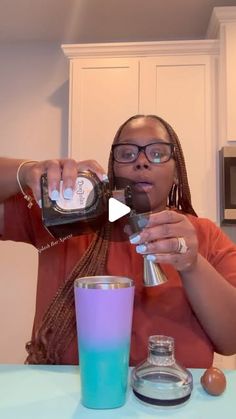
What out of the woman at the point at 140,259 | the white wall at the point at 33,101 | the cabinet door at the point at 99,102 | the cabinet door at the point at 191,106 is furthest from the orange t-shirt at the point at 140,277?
the white wall at the point at 33,101

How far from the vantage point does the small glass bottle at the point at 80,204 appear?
55cm

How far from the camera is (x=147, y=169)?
0.85m

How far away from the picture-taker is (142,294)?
77 centimetres

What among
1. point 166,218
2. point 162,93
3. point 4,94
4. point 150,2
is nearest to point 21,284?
point 4,94

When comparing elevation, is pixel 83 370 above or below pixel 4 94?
below

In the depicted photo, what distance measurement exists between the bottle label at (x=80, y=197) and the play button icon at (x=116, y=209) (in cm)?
3

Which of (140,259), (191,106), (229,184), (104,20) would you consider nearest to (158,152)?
(140,259)

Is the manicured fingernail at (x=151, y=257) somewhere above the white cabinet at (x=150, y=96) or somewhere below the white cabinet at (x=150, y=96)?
below

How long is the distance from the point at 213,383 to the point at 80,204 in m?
0.30

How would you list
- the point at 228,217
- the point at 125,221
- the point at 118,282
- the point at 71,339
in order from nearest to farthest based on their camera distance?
the point at 118,282 → the point at 125,221 → the point at 71,339 → the point at 228,217

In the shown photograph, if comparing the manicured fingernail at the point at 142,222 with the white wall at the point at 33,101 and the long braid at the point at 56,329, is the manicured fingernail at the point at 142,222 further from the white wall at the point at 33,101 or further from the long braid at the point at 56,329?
the white wall at the point at 33,101

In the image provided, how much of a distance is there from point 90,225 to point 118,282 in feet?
0.49

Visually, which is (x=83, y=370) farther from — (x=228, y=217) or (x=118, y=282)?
(x=228, y=217)

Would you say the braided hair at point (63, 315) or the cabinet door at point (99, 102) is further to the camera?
the cabinet door at point (99, 102)
